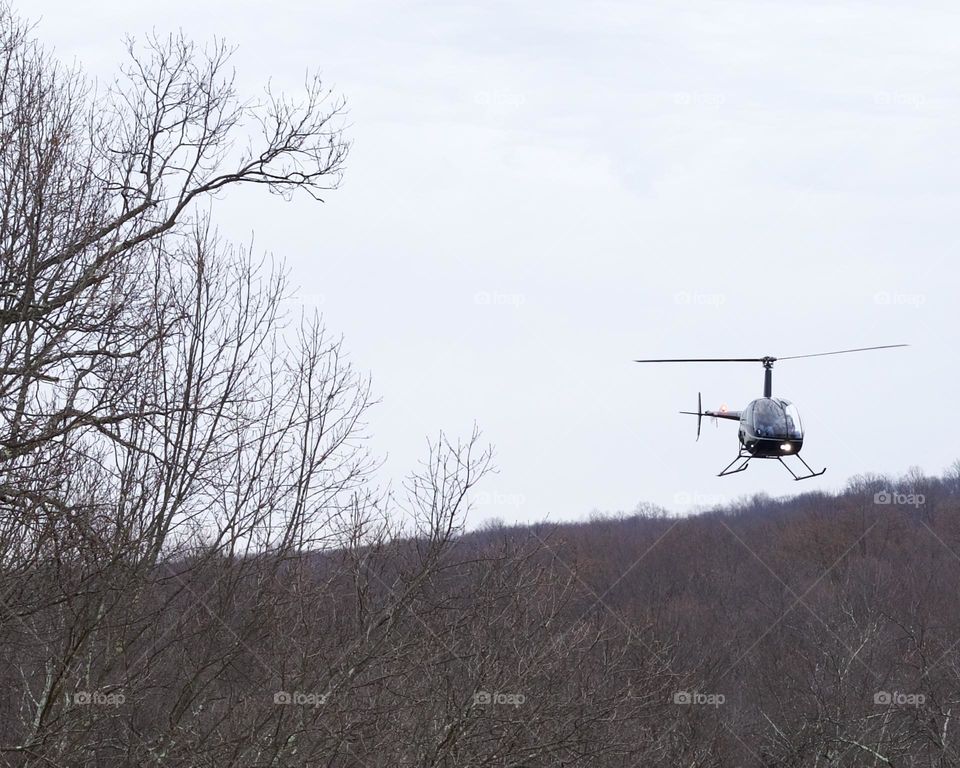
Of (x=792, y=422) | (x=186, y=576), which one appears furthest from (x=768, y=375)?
(x=186, y=576)

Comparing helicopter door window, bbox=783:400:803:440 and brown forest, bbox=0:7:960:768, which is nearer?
brown forest, bbox=0:7:960:768

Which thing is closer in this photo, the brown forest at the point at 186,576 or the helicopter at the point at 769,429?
the brown forest at the point at 186,576

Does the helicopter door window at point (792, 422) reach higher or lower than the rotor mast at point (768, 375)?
lower

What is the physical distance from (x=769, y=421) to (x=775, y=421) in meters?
0.11

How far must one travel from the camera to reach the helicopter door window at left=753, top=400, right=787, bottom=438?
20812 millimetres

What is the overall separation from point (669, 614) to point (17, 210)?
174 feet

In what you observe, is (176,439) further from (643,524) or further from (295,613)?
(643,524)

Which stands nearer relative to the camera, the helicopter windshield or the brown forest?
the brown forest

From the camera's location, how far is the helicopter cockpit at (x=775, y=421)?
20.8m

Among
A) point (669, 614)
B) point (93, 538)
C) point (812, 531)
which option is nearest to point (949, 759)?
point (93, 538)

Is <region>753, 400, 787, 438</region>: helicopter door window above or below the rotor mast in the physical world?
below

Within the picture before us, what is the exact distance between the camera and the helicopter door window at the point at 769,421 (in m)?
20.8

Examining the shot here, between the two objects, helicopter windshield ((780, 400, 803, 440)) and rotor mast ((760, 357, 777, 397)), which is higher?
rotor mast ((760, 357, 777, 397))

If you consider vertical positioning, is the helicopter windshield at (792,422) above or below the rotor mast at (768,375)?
below
